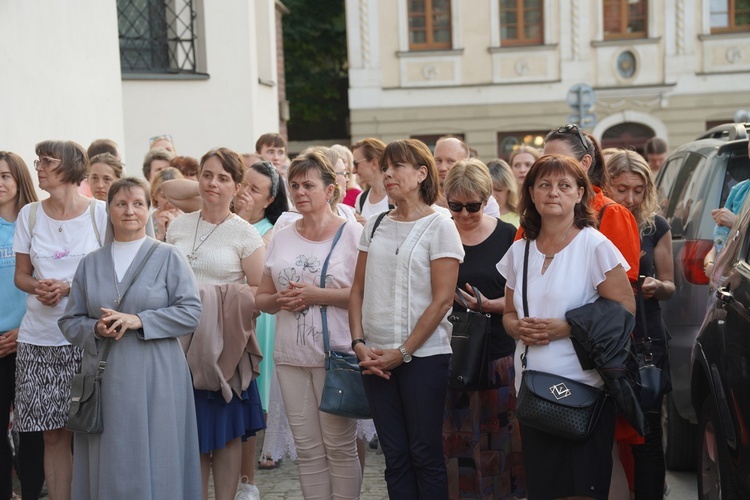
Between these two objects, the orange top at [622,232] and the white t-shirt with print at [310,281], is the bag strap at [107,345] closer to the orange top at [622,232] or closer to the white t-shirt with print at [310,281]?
the white t-shirt with print at [310,281]

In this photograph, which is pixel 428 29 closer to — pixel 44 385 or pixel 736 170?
pixel 736 170

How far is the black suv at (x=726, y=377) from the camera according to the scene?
4.14m

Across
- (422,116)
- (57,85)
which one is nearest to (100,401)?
(57,85)

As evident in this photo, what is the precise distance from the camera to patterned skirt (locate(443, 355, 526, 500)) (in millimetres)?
5816

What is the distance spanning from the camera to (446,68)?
1134 inches

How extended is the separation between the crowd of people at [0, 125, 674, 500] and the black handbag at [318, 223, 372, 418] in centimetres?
12

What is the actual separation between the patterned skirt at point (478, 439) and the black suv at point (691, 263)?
4.30ft

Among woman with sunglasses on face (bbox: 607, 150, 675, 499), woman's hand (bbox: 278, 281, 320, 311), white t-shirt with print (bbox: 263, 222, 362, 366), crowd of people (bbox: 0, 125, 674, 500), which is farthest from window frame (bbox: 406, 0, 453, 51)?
woman's hand (bbox: 278, 281, 320, 311)

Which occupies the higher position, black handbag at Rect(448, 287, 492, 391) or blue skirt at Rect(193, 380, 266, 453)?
black handbag at Rect(448, 287, 492, 391)

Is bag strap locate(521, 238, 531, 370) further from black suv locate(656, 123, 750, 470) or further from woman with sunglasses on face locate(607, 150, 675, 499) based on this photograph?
black suv locate(656, 123, 750, 470)

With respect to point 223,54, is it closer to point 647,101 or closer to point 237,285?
point 237,285

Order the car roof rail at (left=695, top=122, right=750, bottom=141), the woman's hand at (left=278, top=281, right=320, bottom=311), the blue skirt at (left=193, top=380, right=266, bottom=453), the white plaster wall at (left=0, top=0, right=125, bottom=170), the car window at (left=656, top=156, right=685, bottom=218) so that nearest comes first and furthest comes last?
the woman's hand at (left=278, top=281, right=320, bottom=311)
the blue skirt at (left=193, top=380, right=266, bottom=453)
the car roof rail at (left=695, top=122, right=750, bottom=141)
the car window at (left=656, top=156, right=685, bottom=218)
the white plaster wall at (left=0, top=0, right=125, bottom=170)

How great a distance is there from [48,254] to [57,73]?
13.8ft

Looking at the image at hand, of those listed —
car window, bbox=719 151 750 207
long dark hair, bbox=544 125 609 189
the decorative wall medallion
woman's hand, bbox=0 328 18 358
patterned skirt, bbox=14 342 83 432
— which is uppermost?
the decorative wall medallion
